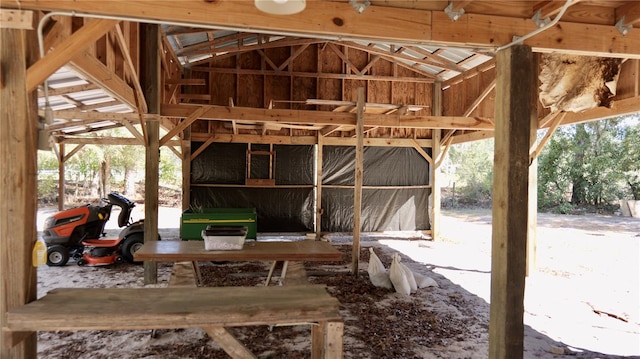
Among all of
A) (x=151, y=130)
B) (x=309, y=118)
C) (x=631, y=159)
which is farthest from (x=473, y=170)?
(x=151, y=130)

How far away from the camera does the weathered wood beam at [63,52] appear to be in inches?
82.7

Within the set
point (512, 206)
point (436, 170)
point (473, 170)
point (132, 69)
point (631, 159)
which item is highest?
point (132, 69)

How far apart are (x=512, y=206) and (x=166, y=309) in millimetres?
2259

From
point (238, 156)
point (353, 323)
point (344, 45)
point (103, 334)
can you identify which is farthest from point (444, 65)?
point (103, 334)

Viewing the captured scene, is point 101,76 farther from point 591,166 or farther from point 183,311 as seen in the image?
point 591,166

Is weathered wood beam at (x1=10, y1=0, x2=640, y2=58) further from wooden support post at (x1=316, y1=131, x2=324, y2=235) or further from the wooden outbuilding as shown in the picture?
wooden support post at (x1=316, y1=131, x2=324, y2=235)

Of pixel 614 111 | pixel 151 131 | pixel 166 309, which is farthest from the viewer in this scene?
pixel 151 131

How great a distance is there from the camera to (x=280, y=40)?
984 cm

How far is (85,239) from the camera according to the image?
6984 mm

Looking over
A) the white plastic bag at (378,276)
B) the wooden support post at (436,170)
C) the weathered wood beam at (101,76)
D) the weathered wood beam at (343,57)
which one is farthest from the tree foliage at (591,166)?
the weathered wood beam at (101,76)

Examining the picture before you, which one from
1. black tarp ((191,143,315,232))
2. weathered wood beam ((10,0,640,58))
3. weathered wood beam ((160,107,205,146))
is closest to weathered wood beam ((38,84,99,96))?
weathered wood beam ((160,107,205,146))

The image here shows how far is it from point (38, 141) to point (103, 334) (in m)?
2.77

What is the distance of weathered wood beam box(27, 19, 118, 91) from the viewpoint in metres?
2.10

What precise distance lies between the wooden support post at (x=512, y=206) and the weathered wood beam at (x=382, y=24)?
22 centimetres
